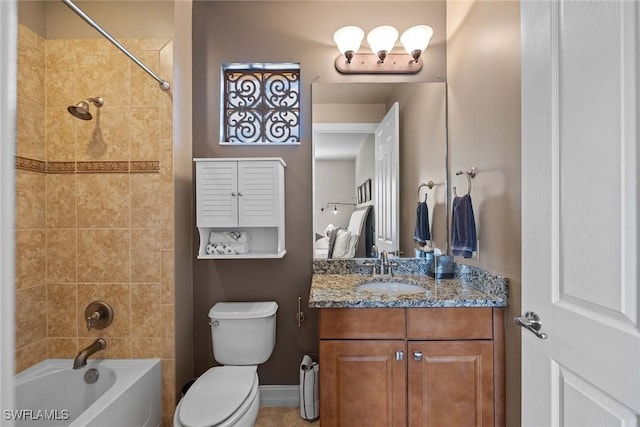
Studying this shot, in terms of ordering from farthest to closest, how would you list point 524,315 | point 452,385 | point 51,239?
point 51,239
point 452,385
point 524,315

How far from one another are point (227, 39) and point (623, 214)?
224 cm

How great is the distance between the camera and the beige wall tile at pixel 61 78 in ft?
6.08

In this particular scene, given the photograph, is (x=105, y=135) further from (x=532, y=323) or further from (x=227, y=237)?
(x=532, y=323)

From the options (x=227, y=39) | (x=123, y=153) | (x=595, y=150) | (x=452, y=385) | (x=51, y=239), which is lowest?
(x=452, y=385)

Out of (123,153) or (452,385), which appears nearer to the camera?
(452,385)

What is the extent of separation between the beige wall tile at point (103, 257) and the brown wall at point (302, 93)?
427 millimetres

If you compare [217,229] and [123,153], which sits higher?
[123,153]

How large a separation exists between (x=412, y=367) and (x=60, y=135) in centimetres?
231

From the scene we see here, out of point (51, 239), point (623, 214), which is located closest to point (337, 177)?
point (623, 214)

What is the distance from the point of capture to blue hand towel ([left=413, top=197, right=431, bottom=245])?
204 centimetres

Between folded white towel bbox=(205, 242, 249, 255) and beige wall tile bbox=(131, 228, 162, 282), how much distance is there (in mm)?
285

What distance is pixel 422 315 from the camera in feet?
4.83

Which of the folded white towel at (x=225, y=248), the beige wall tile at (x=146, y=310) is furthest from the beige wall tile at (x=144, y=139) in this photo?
the beige wall tile at (x=146, y=310)

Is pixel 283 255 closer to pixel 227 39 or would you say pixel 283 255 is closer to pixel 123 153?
pixel 123 153
